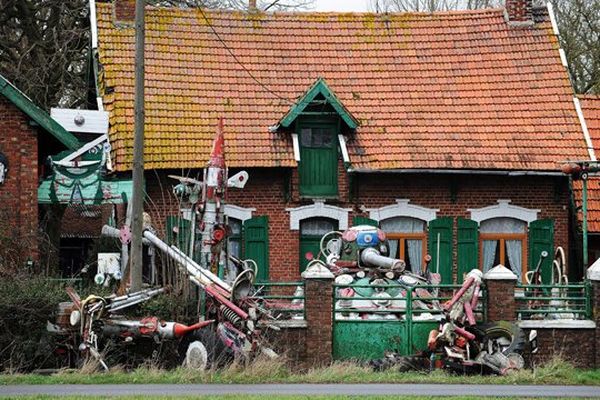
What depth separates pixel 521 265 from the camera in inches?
1233

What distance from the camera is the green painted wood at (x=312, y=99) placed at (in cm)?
3025

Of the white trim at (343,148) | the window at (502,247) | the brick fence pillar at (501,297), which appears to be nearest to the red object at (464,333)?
the brick fence pillar at (501,297)

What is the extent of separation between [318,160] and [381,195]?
5.59 feet

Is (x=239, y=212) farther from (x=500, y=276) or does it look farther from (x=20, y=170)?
(x=500, y=276)

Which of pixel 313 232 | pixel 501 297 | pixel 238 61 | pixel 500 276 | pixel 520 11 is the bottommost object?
pixel 501 297

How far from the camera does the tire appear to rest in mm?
22875

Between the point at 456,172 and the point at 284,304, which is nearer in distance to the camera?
the point at 284,304

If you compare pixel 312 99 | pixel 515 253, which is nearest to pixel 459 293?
pixel 515 253

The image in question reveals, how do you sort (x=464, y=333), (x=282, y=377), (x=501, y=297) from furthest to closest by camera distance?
1. (x=501, y=297)
2. (x=464, y=333)
3. (x=282, y=377)

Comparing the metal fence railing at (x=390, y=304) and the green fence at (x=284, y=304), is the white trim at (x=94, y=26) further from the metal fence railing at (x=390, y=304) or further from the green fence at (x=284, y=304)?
the metal fence railing at (x=390, y=304)

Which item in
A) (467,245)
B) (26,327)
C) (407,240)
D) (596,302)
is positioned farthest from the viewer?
(467,245)

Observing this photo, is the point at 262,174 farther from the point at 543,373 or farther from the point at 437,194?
the point at 543,373

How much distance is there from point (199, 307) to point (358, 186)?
870 cm

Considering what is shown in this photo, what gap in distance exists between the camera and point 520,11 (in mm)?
34062
